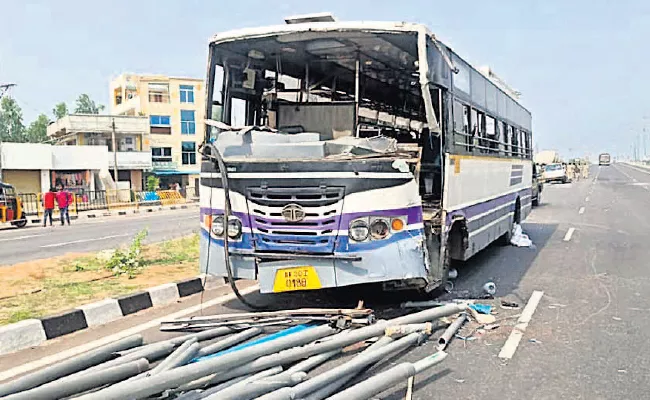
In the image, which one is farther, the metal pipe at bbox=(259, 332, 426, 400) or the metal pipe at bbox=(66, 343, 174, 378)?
the metal pipe at bbox=(66, 343, 174, 378)

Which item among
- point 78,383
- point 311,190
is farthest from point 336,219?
point 78,383

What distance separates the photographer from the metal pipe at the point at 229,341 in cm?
489

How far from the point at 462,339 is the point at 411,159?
1.79m

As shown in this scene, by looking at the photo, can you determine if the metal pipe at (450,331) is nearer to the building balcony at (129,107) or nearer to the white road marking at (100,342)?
the white road marking at (100,342)

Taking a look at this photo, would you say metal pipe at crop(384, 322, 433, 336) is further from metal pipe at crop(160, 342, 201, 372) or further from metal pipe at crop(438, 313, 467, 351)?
metal pipe at crop(160, 342, 201, 372)

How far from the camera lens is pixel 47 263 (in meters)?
10.6

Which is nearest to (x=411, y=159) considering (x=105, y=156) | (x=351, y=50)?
(x=351, y=50)

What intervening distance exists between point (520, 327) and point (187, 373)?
378 cm

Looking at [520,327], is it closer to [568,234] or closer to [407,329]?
[407,329]

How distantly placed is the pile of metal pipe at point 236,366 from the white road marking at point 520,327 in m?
0.53

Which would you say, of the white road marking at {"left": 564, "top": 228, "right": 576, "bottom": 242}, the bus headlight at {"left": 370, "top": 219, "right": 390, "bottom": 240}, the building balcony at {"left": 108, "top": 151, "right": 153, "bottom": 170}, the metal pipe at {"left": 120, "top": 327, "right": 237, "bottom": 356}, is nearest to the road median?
the metal pipe at {"left": 120, "top": 327, "right": 237, "bottom": 356}

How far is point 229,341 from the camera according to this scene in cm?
519

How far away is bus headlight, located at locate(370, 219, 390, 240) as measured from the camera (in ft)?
19.8

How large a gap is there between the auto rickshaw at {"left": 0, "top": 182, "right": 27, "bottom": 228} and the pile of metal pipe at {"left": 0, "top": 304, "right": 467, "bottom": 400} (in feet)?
67.8
